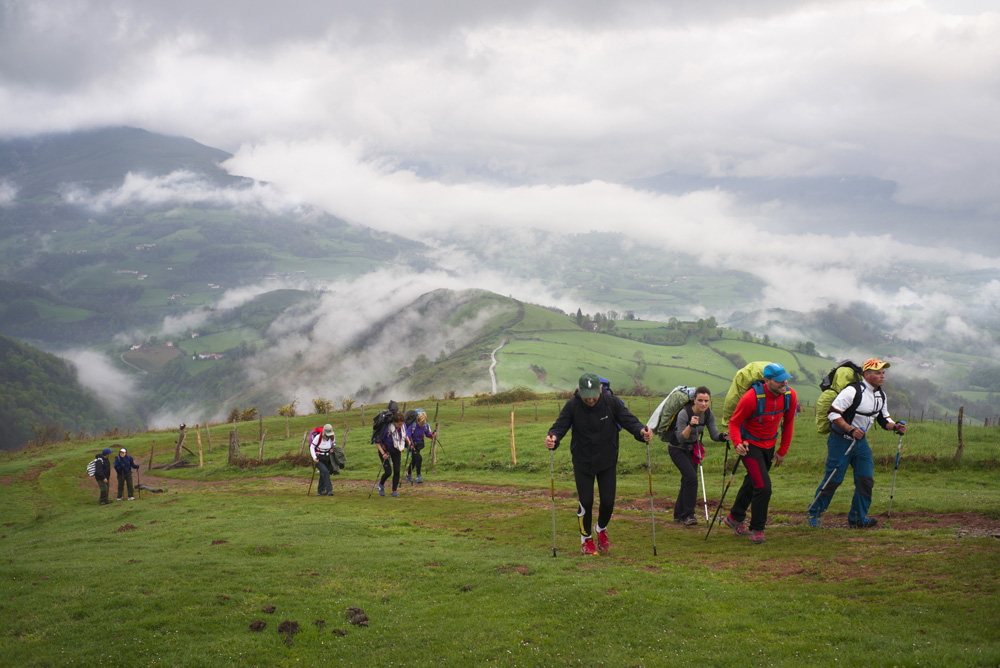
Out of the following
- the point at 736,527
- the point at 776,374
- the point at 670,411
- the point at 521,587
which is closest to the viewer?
the point at 521,587

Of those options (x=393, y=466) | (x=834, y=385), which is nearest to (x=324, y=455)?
(x=393, y=466)

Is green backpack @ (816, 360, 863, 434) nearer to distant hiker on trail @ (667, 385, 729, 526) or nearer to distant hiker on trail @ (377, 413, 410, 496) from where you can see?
distant hiker on trail @ (667, 385, 729, 526)

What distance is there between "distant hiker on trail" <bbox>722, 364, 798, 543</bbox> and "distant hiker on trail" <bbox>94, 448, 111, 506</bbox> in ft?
91.6

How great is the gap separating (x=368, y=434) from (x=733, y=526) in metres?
36.0

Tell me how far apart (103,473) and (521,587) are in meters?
25.8

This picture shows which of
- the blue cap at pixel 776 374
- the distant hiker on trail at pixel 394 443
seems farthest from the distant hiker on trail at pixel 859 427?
the distant hiker on trail at pixel 394 443

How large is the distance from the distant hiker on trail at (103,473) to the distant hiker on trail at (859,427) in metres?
29.5

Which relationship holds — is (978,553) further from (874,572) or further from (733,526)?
(733,526)

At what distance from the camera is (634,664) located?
7.22m

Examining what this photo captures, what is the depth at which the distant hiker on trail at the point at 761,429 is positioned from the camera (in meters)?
11.7

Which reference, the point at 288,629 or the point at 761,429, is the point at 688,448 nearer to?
the point at 761,429

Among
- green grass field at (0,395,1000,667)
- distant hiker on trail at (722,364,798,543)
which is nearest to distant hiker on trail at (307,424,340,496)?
green grass field at (0,395,1000,667)

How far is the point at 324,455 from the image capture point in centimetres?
2372

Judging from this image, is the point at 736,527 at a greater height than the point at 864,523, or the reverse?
the point at 864,523
